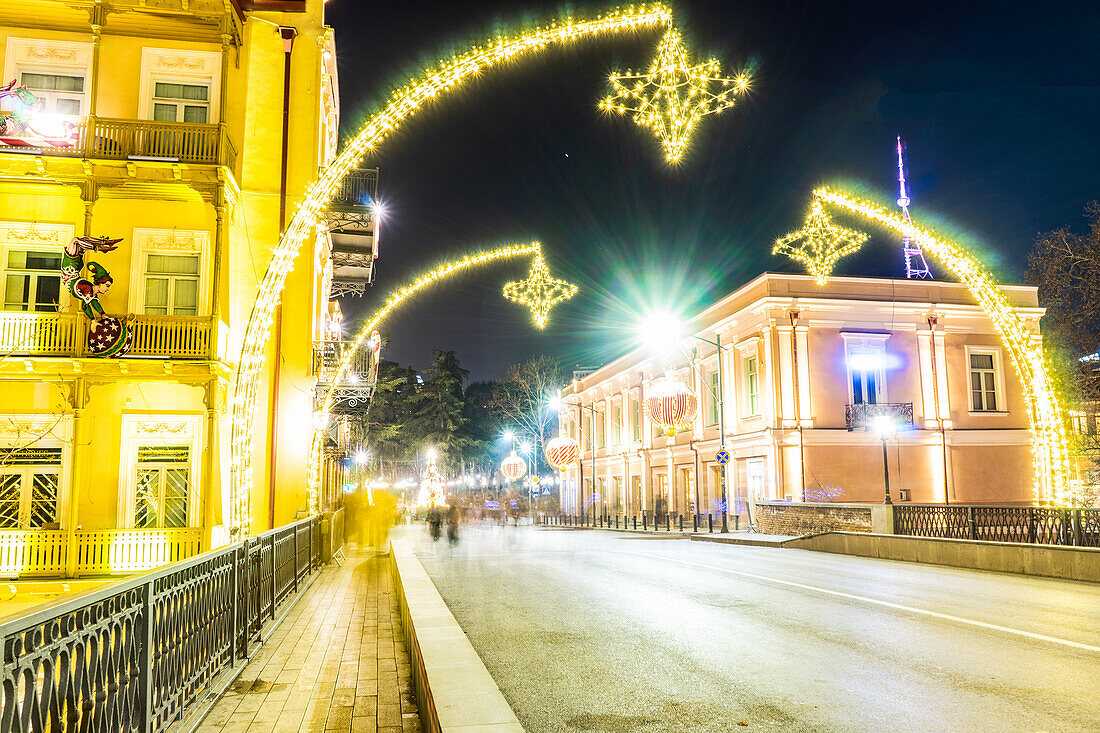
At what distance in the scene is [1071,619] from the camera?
1003cm

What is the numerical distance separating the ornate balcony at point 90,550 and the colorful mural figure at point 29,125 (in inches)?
338

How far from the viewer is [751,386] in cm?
3866

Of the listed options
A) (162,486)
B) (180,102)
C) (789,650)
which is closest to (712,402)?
(162,486)

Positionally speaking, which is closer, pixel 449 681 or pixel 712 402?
pixel 449 681

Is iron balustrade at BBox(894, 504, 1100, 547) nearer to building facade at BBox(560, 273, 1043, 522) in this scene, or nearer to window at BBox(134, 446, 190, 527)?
building facade at BBox(560, 273, 1043, 522)

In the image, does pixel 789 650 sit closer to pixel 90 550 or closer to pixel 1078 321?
pixel 90 550

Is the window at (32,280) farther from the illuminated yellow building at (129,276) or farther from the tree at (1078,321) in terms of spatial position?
the tree at (1078,321)

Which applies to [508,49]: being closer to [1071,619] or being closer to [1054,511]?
[1071,619]

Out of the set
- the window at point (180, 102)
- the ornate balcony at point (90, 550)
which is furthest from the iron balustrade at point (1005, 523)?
the window at point (180, 102)

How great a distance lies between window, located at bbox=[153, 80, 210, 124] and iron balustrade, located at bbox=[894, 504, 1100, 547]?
20320 millimetres

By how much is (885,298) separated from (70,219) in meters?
32.5

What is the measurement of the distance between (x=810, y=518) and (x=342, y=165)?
68.2 ft

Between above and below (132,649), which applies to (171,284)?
above

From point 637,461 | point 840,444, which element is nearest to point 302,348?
point 840,444
